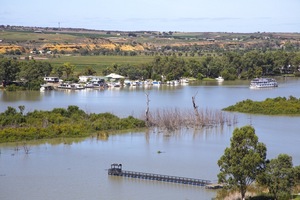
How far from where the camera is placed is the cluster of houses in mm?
52562

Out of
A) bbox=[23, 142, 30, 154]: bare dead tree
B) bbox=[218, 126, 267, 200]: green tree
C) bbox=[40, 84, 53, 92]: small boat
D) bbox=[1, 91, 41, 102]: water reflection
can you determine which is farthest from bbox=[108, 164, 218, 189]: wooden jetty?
bbox=[40, 84, 53, 92]: small boat

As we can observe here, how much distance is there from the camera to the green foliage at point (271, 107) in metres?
36.4

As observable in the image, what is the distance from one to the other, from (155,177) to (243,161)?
442 cm

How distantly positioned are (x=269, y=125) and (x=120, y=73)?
28138 millimetres

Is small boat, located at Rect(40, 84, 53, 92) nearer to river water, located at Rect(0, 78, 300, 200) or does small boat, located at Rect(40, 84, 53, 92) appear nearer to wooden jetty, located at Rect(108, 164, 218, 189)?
river water, located at Rect(0, 78, 300, 200)

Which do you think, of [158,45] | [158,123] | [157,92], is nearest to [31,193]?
[158,123]

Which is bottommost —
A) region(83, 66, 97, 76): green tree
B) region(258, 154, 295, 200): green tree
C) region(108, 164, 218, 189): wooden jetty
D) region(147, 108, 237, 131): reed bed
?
region(83, 66, 97, 76): green tree

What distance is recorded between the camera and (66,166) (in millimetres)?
23547

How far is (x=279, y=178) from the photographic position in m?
17.7

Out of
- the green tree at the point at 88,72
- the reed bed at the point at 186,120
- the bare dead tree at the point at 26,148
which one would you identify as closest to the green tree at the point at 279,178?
the bare dead tree at the point at 26,148

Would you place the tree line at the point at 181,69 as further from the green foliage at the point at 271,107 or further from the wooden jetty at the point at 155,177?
the wooden jetty at the point at 155,177

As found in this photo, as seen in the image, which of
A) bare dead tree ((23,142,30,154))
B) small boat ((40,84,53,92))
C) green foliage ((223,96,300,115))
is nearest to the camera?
bare dead tree ((23,142,30,154))

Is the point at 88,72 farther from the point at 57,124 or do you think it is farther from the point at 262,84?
the point at 57,124

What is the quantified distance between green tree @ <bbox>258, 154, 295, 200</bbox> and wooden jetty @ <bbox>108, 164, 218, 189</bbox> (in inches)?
105
